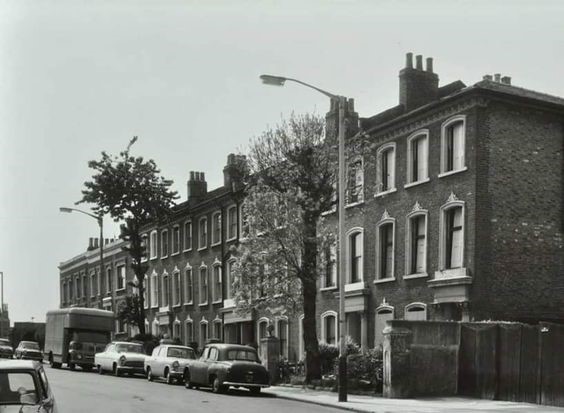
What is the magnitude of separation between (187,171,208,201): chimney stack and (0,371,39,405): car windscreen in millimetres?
39446

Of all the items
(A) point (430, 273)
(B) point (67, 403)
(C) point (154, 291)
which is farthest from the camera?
(C) point (154, 291)

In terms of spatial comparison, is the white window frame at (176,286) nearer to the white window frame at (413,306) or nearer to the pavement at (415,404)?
the white window frame at (413,306)

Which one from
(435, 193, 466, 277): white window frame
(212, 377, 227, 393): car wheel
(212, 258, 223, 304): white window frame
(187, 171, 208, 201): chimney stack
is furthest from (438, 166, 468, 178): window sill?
(187, 171, 208, 201): chimney stack

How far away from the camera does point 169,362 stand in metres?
30.2

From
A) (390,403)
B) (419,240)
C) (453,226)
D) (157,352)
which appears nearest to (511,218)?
(453,226)

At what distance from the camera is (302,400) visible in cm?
2259

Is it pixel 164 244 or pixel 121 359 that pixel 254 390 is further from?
pixel 164 244

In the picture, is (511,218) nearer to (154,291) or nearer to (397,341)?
(397,341)

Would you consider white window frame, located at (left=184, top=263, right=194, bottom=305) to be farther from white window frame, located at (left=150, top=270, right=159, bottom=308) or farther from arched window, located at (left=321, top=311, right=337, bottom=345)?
arched window, located at (left=321, top=311, right=337, bottom=345)

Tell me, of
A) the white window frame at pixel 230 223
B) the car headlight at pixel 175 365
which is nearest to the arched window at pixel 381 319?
the car headlight at pixel 175 365

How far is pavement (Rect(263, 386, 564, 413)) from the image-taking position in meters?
18.8

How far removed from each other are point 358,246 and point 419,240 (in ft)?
14.6

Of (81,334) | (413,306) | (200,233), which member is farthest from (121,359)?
(200,233)

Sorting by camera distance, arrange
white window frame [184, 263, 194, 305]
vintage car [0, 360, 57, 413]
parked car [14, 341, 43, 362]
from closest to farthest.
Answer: vintage car [0, 360, 57, 413]
parked car [14, 341, 43, 362]
white window frame [184, 263, 194, 305]
